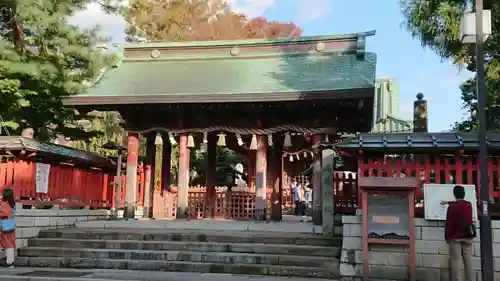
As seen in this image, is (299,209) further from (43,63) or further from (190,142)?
(43,63)

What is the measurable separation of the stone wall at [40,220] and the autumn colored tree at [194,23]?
805 inches

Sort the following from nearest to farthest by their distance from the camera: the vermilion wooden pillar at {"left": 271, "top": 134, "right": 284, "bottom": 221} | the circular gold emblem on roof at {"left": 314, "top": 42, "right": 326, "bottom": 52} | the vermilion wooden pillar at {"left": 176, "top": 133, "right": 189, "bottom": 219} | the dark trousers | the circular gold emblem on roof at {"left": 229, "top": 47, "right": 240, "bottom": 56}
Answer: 1. the vermilion wooden pillar at {"left": 176, "top": 133, "right": 189, "bottom": 219}
2. the circular gold emblem on roof at {"left": 314, "top": 42, "right": 326, "bottom": 52}
3. the vermilion wooden pillar at {"left": 271, "top": 134, "right": 284, "bottom": 221}
4. the circular gold emblem on roof at {"left": 229, "top": 47, "right": 240, "bottom": 56}
5. the dark trousers

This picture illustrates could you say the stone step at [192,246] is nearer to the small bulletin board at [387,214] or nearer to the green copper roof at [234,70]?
the small bulletin board at [387,214]

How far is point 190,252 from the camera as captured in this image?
36.9 ft

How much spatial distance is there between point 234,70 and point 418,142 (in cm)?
916

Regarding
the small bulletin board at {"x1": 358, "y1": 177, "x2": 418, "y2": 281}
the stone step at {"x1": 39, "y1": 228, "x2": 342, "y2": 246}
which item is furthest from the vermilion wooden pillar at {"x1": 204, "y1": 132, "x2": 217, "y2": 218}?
the small bulletin board at {"x1": 358, "y1": 177, "x2": 418, "y2": 281}

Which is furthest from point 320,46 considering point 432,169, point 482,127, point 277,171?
point 482,127

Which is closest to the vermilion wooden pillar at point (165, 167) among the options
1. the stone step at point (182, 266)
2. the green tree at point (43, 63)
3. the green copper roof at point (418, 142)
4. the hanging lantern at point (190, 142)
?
the hanging lantern at point (190, 142)

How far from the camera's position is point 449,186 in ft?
32.1

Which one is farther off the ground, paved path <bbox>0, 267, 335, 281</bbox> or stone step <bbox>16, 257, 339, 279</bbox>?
stone step <bbox>16, 257, 339, 279</bbox>

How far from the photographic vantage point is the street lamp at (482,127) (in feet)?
27.6

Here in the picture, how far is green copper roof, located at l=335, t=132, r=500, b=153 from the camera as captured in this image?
988cm

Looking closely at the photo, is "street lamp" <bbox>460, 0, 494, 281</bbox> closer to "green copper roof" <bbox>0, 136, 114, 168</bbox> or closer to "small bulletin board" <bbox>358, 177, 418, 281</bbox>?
"small bulletin board" <bbox>358, 177, 418, 281</bbox>

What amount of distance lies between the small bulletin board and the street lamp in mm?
1332
